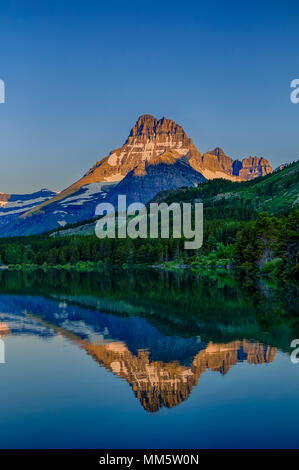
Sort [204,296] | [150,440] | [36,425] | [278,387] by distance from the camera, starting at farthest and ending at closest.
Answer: [204,296]
[278,387]
[36,425]
[150,440]

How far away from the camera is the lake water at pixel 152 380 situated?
68.1 ft

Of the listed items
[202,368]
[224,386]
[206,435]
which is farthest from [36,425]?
[202,368]

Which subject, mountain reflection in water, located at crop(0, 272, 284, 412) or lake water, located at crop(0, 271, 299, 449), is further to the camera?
mountain reflection in water, located at crop(0, 272, 284, 412)

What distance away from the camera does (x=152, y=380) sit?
93.5ft

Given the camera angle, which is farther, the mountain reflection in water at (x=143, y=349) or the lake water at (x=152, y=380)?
the mountain reflection in water at (x=143, y=349)

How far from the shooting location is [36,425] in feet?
72.5

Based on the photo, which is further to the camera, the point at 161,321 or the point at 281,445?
the point at 161,321

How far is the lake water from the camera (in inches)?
818

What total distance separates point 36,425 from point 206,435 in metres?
7.59

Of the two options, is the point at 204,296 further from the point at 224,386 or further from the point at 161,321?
the point at 224,386

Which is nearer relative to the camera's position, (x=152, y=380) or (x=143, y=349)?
(x=152, y=380)
